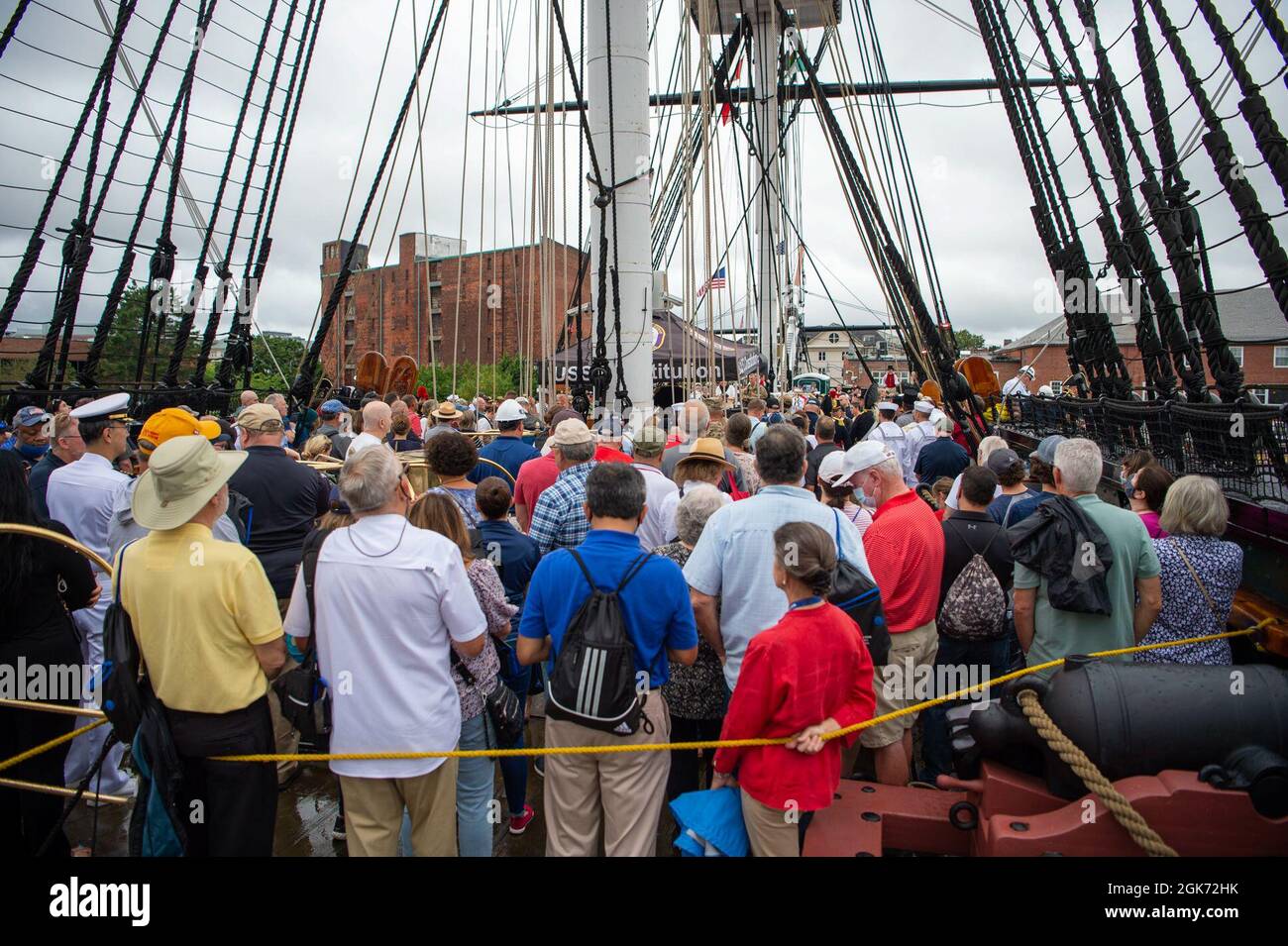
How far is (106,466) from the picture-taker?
13.1ft

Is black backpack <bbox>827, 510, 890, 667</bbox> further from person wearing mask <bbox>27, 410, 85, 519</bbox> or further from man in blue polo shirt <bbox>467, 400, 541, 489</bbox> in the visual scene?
person wearing mask <bbox>27, 410, 85, 519</bbox>

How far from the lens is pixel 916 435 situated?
326 inches

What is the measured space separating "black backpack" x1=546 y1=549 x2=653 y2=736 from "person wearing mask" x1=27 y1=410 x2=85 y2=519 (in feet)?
10.6

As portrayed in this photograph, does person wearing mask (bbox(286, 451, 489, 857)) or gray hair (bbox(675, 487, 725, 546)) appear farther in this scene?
gray hair (bbox(675, 487, 725, 546))

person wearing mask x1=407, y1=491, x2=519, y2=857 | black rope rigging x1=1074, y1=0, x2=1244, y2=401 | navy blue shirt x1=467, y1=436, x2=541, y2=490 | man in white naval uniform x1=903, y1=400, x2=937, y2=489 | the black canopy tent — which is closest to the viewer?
person wearing mask x1=407, y1=491, x2=519, y2=857

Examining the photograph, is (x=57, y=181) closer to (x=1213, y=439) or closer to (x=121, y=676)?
(x=121, y=676)

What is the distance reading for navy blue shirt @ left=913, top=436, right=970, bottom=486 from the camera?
21.3 feet

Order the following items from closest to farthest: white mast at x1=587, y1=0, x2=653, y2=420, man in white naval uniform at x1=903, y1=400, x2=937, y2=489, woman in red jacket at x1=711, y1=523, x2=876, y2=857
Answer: woman in red jacket at x1=711, y1=523, x2=876, y2=857, white mast at x1=587, y1=0, x2=653, y2=420, man in white naval uniform at x1=903, y1=400, x2=937, y2=489

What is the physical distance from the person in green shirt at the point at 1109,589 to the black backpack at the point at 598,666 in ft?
5.70

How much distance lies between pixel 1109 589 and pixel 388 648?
8.92ft

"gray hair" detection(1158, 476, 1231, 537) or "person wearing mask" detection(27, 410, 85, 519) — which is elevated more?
"person wearing mask" detection(27, 410, 85, 519)

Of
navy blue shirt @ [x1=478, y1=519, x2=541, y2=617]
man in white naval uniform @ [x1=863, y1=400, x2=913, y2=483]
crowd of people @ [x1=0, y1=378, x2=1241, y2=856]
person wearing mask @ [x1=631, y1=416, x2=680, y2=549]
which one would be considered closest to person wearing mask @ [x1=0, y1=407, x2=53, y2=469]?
crowd of people @ [x1=0, y1=378, x2=1241, y2=856]

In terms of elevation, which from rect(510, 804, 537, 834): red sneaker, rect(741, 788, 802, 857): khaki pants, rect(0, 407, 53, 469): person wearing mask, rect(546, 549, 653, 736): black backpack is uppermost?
rect(0, 407, 53, 469): person wearing mask

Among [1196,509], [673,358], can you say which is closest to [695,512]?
[1196,509]
